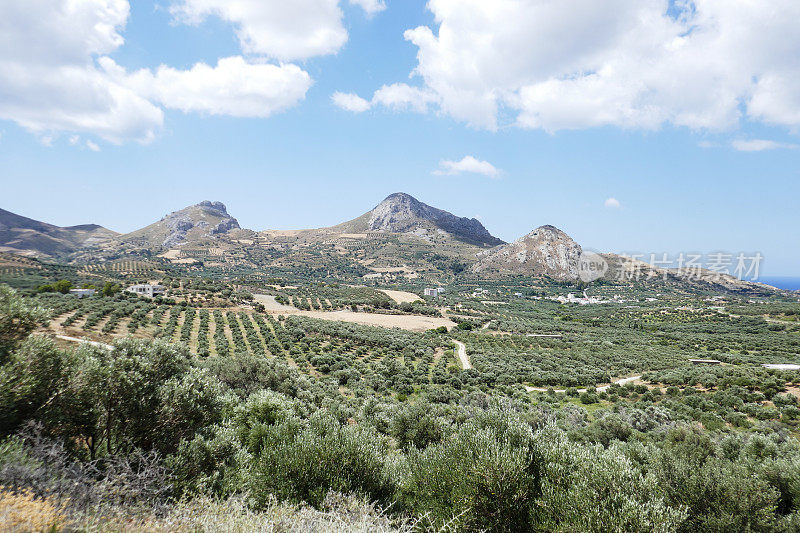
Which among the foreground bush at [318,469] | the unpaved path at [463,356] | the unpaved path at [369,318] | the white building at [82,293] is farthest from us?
the unpaved path at [369,318]

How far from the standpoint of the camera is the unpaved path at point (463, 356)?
147ft

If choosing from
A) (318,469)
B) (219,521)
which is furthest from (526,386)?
(219,521)

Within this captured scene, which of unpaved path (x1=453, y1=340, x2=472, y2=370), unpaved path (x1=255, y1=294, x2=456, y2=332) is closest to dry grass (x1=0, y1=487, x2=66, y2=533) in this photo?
unpaved path (x1=453, y1=340, x2=472, y2=370)

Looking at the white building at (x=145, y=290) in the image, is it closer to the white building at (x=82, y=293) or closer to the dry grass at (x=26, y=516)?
the white building at (x=82, y=293)

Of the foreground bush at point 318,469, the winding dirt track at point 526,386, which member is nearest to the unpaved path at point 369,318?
the winding dirt track at point 526,386

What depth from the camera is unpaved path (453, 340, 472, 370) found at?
147ft

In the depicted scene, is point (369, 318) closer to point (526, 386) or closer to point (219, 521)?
point (526, 386)

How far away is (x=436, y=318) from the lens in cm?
8519

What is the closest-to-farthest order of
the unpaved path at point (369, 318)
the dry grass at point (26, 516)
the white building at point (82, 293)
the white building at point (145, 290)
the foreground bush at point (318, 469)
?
the dry grass at point (26, 516), the foreground bush at point (318, 469), the white building at point (82, 293), the white building at point (145, 290), the unpaved path at point (369, 318)

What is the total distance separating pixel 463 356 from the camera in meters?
50.5

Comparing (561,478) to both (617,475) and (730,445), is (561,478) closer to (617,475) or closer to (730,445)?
(617,475)

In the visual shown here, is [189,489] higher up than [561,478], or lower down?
lower down

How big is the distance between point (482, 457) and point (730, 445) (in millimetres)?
16123

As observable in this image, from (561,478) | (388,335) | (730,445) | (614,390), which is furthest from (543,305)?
(561,478)
